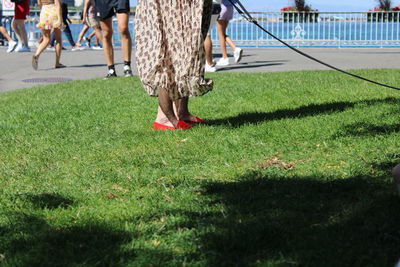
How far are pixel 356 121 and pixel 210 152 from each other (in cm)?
140

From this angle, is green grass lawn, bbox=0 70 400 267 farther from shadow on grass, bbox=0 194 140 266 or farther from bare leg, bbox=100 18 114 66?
bare leg, bbox=100 18 114 66

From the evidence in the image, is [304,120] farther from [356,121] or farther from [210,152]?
[210,152]

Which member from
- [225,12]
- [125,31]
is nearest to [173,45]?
[125,31]

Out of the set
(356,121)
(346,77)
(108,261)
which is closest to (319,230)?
(108,261)

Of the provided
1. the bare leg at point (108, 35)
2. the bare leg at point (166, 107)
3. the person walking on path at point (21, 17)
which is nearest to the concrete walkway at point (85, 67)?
the bare leg at point (108, 35)

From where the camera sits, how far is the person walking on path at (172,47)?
521 cm

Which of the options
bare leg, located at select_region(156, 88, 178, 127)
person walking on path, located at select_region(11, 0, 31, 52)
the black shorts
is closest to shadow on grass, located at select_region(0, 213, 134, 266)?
bare leg, located at select_region(156, 88, 178, 127)

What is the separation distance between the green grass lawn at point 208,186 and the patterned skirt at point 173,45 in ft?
1.29

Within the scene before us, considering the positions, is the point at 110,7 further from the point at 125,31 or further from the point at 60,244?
the point at 60,244

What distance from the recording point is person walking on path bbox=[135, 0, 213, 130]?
5.21m

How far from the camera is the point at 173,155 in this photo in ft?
14.9

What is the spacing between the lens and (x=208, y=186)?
12.1ft

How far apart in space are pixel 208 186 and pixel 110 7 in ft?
21.4

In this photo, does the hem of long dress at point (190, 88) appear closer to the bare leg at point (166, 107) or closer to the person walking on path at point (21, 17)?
the bare leg at point (166, 107)
